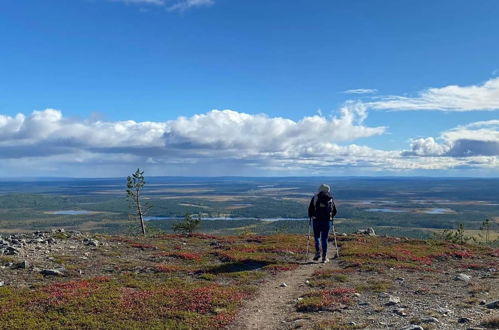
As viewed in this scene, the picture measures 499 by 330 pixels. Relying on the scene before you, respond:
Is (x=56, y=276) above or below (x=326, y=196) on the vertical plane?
below

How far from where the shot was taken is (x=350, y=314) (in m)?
14.4

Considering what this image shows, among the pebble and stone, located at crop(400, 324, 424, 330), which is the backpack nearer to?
the pebble

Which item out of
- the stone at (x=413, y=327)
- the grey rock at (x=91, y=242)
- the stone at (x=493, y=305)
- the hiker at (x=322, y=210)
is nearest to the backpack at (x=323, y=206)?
the hiker at (x=322, y=210)

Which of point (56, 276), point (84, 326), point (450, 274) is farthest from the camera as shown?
point (450, 274)

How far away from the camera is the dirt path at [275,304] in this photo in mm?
13922

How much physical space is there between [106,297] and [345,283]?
11.0 m

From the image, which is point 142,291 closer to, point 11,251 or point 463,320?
point 463,320

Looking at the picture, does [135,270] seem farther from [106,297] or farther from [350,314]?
[350,314]

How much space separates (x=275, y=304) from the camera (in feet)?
53.7

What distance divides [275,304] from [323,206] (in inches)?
346

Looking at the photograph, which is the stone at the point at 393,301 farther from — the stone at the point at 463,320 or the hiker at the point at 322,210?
the hiker at the point at 322,210

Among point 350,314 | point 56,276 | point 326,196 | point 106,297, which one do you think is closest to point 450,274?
point 326,196

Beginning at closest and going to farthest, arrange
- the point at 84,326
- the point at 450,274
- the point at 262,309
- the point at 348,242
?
1. the point at 84,326
2. the point at 262,309
3. the point at 450,274
4. the point at 348,242

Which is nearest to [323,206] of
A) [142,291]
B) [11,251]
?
[142,291]
